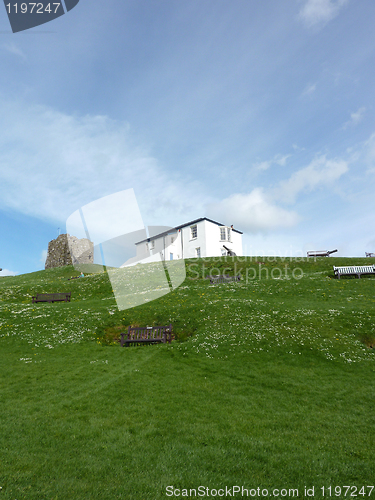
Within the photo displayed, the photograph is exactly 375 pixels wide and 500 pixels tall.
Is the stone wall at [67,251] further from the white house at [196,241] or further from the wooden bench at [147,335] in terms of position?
the wooden bench at [147,335]

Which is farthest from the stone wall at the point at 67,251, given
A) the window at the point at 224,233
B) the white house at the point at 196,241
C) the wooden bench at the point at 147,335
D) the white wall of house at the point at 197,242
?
the wooden bench at the point at 147,335

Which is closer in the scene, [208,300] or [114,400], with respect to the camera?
[114,400]

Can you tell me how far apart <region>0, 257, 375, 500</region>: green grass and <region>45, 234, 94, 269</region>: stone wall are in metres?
66.8

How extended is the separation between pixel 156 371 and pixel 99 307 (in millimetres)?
15841

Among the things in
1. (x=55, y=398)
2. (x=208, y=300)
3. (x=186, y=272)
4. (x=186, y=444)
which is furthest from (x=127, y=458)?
(x=186, y=272)

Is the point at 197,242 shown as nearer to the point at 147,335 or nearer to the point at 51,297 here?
the point at 51,297

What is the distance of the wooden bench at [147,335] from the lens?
21578 mm

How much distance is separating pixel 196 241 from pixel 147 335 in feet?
153

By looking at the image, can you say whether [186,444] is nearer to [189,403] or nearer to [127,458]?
[127,458]

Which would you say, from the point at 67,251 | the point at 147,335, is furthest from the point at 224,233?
the point at 67,251

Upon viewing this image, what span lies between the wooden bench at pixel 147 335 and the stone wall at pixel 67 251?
242ft

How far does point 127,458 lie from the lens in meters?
8.11

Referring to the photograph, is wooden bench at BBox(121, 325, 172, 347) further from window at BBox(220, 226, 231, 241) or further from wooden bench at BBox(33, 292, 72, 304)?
window at BBox(220, 226, 231, 241)

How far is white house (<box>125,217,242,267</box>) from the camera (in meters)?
66.1
